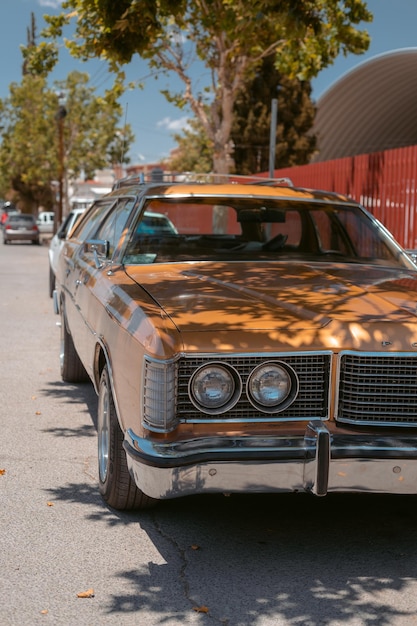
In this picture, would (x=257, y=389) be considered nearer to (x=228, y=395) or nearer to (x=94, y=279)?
(x=228, y=395)

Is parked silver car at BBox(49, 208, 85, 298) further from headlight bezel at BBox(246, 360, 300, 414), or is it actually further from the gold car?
headlight bezel at BBox(246, 360, 300, 414)

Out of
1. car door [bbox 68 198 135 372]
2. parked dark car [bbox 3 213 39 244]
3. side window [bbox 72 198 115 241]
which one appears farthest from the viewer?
parked dark car [bbox 3 213 39 244]

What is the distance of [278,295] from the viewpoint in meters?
4.43

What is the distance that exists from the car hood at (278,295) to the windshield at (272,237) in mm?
273

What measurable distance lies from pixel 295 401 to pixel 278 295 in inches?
29.3

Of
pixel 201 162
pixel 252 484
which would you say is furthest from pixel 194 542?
pixel 201 162

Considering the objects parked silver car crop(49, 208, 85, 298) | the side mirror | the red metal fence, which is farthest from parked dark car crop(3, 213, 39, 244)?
the side mirror

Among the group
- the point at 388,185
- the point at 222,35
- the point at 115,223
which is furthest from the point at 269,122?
the point at 115,223

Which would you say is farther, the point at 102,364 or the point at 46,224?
the point at 46,224

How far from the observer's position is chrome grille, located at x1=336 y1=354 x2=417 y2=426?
3.84 meters

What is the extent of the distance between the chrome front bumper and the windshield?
2.01m

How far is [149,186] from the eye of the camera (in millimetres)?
5918

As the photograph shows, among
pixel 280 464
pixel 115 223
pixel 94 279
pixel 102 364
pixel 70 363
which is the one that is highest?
pixel 115 223

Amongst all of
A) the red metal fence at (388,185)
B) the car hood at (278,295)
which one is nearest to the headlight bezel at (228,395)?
the car hood at (278,295)
